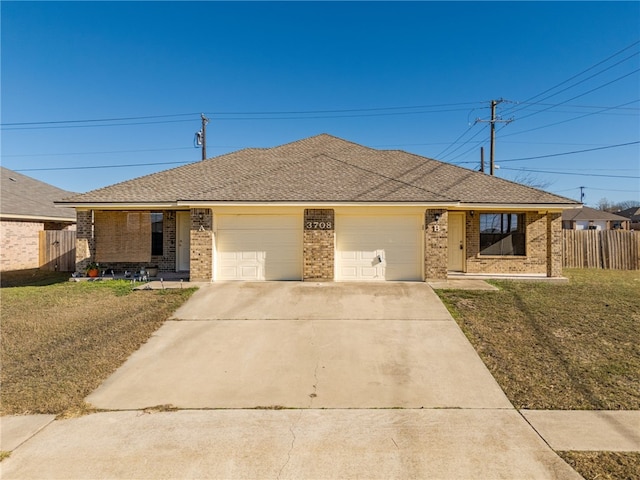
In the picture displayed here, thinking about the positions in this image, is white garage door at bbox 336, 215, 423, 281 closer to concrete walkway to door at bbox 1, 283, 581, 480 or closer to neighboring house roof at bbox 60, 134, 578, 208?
neighboring house roof at bbox 60, 134, 578, 208

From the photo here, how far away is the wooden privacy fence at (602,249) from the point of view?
1566 cm

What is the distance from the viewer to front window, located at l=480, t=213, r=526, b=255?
12773 millimetres

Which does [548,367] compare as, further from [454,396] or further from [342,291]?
[342,291]

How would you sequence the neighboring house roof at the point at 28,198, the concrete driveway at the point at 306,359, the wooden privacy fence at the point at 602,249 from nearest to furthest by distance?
1. the concrete driveway at the point at 306,359
2. the wooden privacy fence at the point at 602,249
3. the neighboring house roof at the point at 28,198

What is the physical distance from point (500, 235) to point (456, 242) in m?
1.61

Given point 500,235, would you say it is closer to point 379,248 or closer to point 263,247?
point 379,248

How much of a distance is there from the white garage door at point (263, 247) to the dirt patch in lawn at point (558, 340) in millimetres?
4722

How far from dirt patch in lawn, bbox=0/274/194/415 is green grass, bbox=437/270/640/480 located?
607cm

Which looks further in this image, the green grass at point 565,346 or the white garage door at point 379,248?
the white garage door at point 379,248

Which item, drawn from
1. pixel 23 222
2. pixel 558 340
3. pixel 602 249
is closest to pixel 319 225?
pixel 558 340

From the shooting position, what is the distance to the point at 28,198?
18.1 metres

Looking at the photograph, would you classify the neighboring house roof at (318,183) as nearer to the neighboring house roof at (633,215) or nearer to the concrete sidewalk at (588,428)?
the concrete sidewalk at (588,428)

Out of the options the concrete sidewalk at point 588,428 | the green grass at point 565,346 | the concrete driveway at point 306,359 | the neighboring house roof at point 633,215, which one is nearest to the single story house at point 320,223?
the concrete driveway at point 306,359

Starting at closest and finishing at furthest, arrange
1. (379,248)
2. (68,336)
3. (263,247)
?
(68,336) < (379,248) < (263,247)
